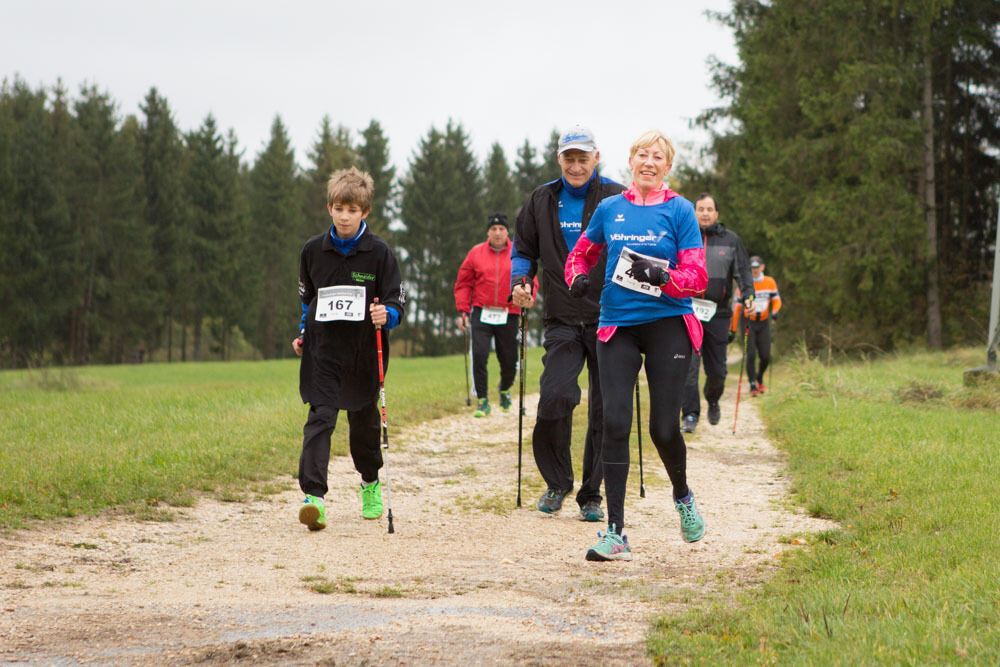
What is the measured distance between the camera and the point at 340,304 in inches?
267

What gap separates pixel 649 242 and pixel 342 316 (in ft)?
7.63

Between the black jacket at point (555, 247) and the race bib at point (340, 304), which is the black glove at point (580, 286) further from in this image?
the race bib at point (340, 304)

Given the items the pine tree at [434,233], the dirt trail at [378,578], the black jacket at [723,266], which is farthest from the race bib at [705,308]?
the pine tree at [434,233]

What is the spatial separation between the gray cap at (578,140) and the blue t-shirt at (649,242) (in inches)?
47.1

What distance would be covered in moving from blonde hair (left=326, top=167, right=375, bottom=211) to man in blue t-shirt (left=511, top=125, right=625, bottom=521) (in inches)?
41.6

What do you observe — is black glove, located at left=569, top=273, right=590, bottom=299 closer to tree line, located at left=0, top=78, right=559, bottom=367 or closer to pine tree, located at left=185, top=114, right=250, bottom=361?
tree line, located at left=0, top=78, right=559, bottom=367

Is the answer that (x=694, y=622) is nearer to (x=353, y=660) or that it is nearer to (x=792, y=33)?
(x=353, y=660)

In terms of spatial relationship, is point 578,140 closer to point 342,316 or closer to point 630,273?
point 630,273

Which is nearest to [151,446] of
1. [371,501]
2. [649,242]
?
[371,501]

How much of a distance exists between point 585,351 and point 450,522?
1.51m

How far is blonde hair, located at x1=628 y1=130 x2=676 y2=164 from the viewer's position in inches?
218

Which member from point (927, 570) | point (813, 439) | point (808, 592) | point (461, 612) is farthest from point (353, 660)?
point (813, 439)

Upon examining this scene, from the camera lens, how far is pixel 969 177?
2706cm

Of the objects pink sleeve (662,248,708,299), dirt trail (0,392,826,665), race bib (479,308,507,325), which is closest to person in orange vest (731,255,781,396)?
race bib (479,308,507,325)
